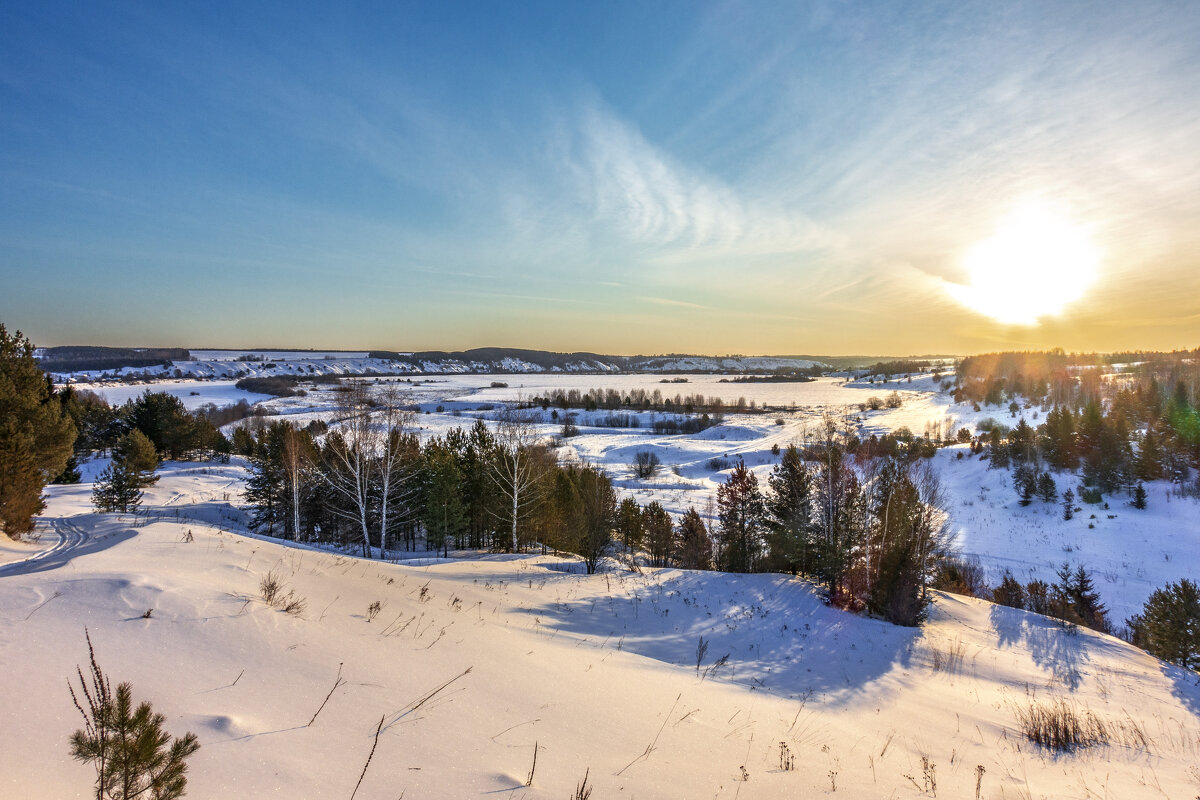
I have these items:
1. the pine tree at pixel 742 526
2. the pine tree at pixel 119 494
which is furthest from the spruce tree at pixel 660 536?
the pine tree at pixel 119 494

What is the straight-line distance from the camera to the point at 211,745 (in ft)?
11.7

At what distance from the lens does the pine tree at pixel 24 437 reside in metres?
12.7

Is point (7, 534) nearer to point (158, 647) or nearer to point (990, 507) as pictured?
point (158, 647)

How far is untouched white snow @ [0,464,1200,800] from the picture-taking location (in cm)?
379

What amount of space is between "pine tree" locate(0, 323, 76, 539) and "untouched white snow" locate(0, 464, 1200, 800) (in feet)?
18.5

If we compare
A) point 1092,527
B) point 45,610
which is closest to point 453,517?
point 45,610

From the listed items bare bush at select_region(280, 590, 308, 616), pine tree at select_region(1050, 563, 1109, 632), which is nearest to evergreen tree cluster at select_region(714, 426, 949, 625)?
pine tree at select_region(1050, 563, 1109, 632)

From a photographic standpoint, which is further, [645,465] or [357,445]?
[645,465]

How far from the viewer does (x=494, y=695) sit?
541cm

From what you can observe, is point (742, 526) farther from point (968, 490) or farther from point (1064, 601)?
point (968, 490)

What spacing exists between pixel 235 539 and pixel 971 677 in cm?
1649

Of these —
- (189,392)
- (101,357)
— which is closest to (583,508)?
(189,392)

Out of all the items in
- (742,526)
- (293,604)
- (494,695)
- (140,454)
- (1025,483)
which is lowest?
(1025,483)

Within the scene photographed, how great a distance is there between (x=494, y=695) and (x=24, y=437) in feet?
55.2
